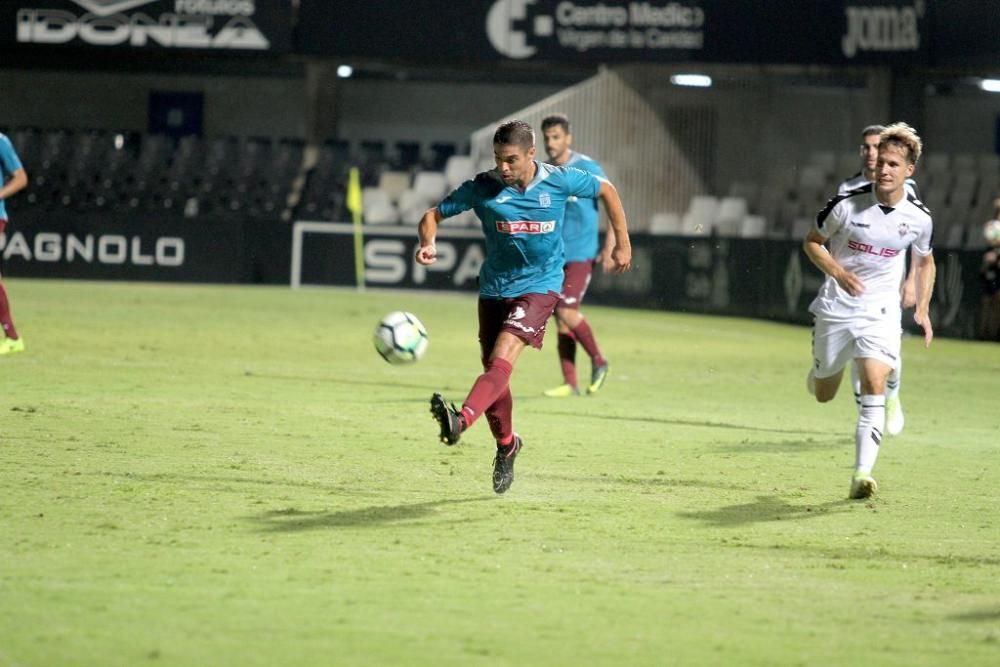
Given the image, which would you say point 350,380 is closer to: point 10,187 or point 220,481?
point 10,187

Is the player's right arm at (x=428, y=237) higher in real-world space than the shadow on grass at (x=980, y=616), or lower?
higher

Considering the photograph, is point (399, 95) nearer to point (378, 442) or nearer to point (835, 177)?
point (835, 177)

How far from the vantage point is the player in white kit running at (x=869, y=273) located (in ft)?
30.3

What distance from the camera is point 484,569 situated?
23.4 feet

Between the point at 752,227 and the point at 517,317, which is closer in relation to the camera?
the point at 517,317

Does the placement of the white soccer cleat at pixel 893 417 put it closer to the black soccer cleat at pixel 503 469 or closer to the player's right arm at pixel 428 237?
the black soccer cleat at pixel 503 469

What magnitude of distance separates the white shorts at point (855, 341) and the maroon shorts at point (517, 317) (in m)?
1.58

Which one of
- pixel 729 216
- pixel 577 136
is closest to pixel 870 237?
pixel 729 216

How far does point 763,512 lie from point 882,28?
19.7 meters

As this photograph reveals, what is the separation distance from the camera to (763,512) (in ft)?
29.3

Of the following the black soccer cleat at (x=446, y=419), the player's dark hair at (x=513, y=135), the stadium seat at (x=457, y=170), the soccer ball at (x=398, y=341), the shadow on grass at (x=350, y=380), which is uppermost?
the stadium seat at (x=457, y=170)

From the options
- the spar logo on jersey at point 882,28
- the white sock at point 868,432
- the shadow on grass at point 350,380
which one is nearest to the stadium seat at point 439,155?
the spar logo on jersey at point 882,28

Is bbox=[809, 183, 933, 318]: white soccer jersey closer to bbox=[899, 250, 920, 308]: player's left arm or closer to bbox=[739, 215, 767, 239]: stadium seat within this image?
bbox=[899, 250, 920, 308]: player's left arm

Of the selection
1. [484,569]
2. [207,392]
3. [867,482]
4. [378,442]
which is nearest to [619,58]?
[207,392]
